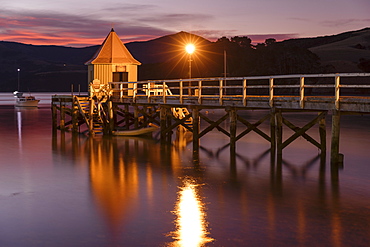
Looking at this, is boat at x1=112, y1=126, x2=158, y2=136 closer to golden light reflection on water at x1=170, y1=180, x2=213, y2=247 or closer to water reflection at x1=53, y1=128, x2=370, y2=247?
water reflection at x1=53, y1=128, x2=370, y2=247

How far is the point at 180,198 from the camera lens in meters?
17.2

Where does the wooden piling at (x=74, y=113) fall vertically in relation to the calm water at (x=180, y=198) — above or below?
above

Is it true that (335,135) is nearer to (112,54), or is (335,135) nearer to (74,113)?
(112,54)

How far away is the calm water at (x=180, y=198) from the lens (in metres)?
13.2

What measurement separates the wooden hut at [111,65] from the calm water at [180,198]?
11.1m

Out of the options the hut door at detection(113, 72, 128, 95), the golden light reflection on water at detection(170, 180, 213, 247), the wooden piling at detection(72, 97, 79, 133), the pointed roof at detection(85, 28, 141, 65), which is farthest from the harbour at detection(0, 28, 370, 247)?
the hut door at detection(113, 72, 128, 95)

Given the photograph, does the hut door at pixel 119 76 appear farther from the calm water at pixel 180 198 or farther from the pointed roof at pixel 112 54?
the calm water at pixel 180 198

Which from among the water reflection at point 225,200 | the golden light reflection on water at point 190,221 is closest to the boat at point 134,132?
the water reflection at point 225,200

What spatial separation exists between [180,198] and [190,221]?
2850 millimetres

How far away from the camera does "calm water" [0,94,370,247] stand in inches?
521

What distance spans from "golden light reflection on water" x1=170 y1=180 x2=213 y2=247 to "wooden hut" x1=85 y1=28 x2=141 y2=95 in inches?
894

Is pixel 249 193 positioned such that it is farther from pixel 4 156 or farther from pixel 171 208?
pixel 4 156

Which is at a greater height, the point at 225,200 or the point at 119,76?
the point at 119,76

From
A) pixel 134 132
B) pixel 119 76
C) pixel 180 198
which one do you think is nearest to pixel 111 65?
pixel 119 76
